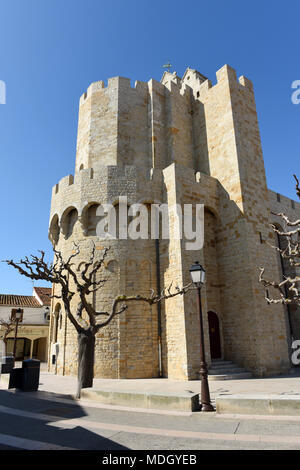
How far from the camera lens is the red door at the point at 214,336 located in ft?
49.3

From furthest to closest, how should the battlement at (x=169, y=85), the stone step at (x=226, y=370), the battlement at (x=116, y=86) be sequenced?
1. the battlement at (x=116, y=86)
2. the battlement at (x=169, y=85)
3. the stone step at (x=226, y=370)

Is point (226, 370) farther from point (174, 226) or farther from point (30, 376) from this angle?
point (30, 376)

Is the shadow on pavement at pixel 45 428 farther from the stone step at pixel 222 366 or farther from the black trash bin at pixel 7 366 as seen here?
the stone step at pixel 222 366

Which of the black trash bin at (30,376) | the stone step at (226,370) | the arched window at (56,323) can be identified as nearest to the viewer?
the black trash bin at (30,376)

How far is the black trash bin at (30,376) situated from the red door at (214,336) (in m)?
8.56

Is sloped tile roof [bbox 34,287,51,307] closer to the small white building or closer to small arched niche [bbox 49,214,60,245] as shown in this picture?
the small white building

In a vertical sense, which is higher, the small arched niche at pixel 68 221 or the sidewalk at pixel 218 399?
the small arched niche at pixel 68 221

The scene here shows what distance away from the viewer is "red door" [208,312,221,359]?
15.0 meters

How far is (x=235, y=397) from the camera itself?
6.64m

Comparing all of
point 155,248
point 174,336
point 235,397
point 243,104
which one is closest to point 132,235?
point 155,248

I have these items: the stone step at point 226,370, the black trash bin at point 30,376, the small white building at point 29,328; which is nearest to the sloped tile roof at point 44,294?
the small white building at point 29,328

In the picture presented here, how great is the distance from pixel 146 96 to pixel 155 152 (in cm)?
434

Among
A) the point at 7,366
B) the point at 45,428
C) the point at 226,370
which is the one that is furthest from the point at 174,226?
the point at 45,428

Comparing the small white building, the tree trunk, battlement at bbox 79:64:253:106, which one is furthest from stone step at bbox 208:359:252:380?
the small white building
